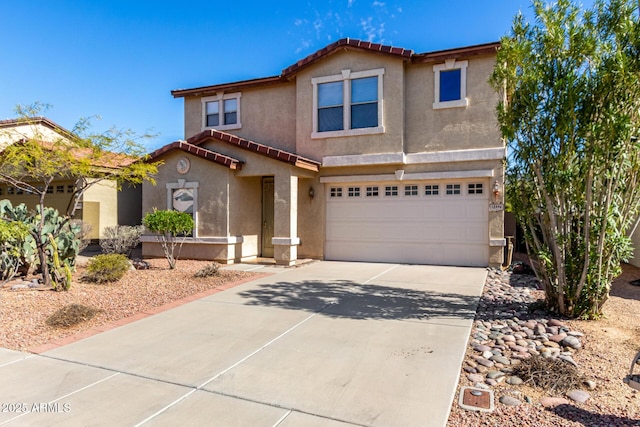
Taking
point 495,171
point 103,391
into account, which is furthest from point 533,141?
point 103,391

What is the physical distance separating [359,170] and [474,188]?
142 inches

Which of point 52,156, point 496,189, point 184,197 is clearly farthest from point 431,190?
point 52,156

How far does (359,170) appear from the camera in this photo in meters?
12.7

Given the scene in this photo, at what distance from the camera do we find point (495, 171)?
1130 centimetres

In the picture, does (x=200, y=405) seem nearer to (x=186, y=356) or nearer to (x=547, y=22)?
(x=186, y=356)

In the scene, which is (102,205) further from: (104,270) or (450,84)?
(450,84)

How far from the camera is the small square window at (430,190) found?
12125 mm

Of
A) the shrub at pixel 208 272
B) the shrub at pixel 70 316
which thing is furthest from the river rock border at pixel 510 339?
the shrub at pixel 208 272

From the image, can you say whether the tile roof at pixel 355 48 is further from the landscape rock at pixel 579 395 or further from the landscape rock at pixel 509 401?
the landscape rock at pixel 509 401

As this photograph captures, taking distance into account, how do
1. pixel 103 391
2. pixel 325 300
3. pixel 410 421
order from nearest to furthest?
pixel 410 421
pixel 103 391
pixel 325 300

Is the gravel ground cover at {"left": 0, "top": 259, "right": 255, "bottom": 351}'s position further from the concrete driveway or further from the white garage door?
the white garage door

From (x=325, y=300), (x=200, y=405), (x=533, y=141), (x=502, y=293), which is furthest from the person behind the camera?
(x=502, y=293)

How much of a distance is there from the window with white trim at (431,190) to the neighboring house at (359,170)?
0.03m

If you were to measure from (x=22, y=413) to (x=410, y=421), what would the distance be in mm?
3383
